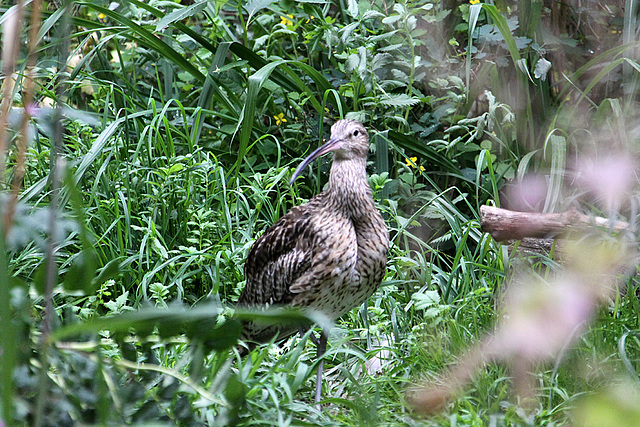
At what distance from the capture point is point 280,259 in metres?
3.70

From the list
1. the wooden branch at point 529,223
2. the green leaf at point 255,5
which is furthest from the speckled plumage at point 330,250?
the green leaf at point 255,5

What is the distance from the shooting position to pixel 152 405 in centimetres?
203

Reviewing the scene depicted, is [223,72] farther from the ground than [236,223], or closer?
farther from the ground

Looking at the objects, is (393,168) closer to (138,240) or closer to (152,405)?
(138,240)

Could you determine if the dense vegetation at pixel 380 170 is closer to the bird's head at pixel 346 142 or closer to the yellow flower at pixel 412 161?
the yellow flower at pixel 412 161

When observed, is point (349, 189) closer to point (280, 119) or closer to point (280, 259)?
point (280, 259)

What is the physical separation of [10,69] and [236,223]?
3.45 m

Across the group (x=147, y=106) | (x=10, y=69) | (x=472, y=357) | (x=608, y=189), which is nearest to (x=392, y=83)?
(x=147, y=106)

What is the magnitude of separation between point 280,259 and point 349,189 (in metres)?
0.48

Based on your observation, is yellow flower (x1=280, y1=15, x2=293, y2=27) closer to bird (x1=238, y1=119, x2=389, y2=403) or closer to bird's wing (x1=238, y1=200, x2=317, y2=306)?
bird (x1=238, y1=119, x2=389, y2=403)

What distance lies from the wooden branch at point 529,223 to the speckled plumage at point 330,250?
26.2 inches

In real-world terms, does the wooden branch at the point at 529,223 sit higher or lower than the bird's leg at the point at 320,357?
higher

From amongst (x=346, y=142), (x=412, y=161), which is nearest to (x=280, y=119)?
(x=412, y=161)

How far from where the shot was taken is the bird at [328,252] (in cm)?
349
